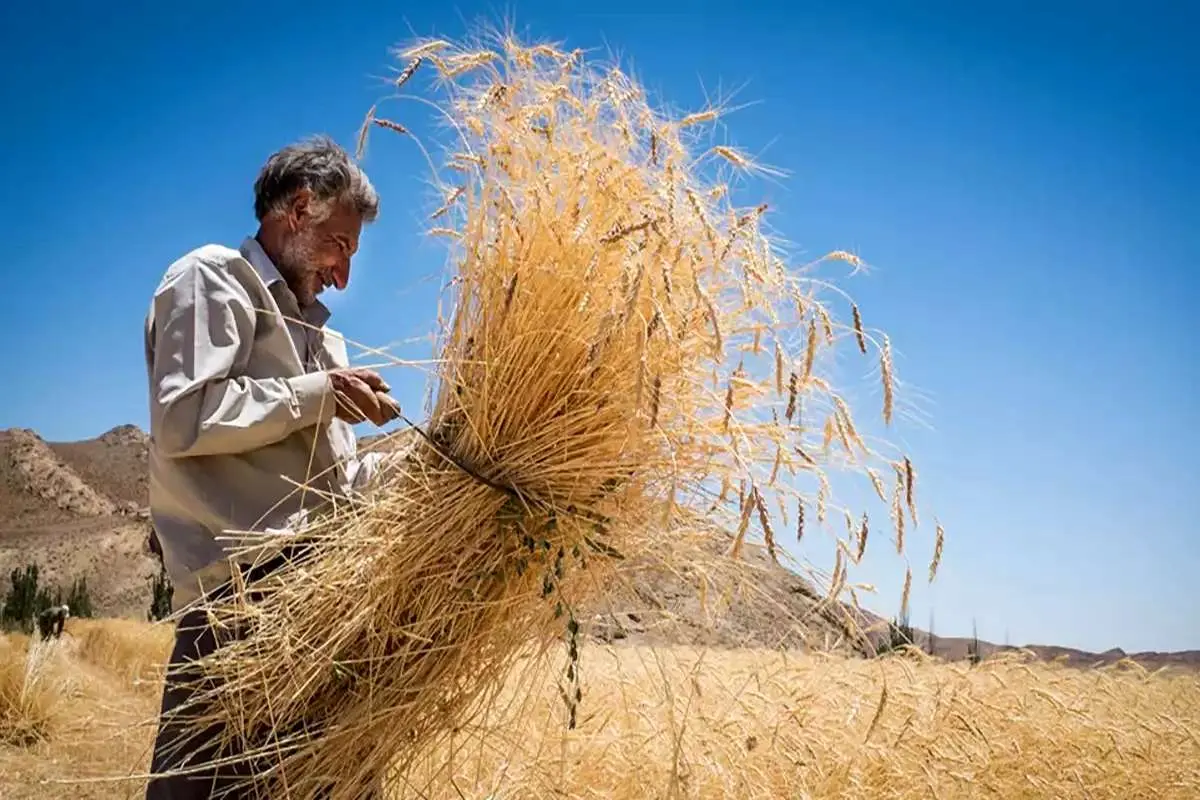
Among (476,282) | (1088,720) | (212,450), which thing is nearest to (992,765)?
(1088,720)

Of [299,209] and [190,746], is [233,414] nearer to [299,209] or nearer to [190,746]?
[299,209]

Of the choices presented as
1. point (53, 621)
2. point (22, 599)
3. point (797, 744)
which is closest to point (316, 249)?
point (797, 744)

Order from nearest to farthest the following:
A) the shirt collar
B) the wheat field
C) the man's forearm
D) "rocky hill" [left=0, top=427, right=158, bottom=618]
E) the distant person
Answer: the man's forearm → the shirt collar → the wheat field → the distant person → "rocky hill" [left=0, top=427, right=158, bottom=618]

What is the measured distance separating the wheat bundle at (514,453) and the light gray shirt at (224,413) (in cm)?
11

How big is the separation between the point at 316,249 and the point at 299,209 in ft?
0.28

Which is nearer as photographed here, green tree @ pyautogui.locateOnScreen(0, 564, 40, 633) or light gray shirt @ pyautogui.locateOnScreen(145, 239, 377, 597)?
light gray shirt @ pyautogui.locateOnScreen(145, 239, 377, 597)

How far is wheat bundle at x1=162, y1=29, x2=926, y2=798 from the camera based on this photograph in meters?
1.73

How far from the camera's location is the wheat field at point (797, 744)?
2662mm

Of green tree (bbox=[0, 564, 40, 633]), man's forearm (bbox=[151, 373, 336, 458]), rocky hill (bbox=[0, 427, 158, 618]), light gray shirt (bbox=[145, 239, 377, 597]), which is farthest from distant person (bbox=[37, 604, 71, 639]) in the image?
rocky hill (bbox=[0, 427, 158, 618])

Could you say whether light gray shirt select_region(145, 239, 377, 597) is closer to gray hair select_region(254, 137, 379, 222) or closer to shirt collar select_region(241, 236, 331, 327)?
shirt collar select_region(241, 236, 331, 327)

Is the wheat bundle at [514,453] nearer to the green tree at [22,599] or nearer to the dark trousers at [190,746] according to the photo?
the dark trousers at [190,746]

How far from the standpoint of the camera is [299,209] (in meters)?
1.93

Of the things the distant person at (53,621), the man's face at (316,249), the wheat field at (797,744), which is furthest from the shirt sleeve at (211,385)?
the distant person at (53,621)

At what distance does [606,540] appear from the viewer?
1.83 meters
